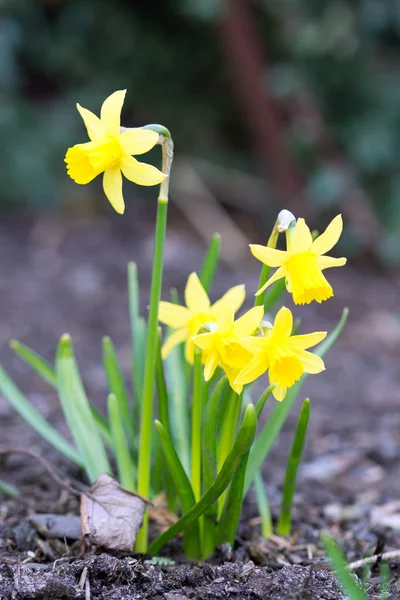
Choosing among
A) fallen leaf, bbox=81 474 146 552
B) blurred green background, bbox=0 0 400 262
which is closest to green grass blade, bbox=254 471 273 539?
fallen leaf, bbox=81 474 146 552

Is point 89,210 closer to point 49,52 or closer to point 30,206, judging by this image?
point 30,206

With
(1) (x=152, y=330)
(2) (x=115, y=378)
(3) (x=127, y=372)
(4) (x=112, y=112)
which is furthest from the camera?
(3) (x=127, y=372)

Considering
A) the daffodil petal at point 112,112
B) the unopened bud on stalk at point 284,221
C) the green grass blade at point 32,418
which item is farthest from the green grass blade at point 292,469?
the daffodil petal at point 112,112

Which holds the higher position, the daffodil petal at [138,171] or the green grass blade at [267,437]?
the daffodil petal at [138,171]

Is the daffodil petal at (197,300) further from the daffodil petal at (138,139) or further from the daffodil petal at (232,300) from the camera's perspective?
the daffodil petal at (138,139)

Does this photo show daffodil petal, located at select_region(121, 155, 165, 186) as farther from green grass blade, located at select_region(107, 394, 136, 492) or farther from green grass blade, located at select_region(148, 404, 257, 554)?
green grass blade, located at select_region(107, 394, 136, 492)

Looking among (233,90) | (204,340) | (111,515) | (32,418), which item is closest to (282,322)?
(204,340)

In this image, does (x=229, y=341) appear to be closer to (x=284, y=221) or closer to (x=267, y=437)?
(x=284, y=221)
